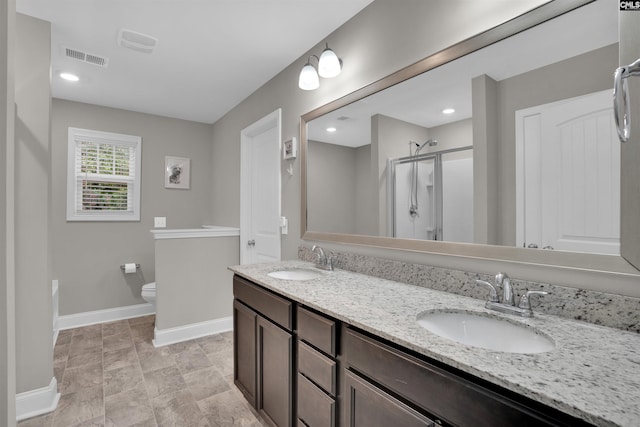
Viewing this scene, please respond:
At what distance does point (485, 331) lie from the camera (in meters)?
1.05

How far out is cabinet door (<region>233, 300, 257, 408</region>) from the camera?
5.65 feet

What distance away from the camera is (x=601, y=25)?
98 cm

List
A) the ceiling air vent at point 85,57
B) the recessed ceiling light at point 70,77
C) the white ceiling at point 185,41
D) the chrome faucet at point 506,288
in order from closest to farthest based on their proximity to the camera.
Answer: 1. the chrome faucet at point 506,288
2. the white ceiling at point 185,41
3. the ceiling air vent at point 85,57
4. the recessed ceiling light at point 70,77

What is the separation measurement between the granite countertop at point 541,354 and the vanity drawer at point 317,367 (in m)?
0.20

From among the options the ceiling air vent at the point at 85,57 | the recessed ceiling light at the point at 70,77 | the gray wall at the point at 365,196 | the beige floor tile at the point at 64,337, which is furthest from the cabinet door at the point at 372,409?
the recessed ceiling light at the point at 70,77

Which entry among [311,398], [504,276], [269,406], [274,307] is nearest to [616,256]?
[504,276]

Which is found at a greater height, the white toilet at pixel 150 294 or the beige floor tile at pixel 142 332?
the white toilet at pixel 150 294

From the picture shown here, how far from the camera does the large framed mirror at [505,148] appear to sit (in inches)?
38.5

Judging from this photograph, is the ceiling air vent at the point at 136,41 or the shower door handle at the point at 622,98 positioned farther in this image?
the ceiling air vent at the point at 136,41

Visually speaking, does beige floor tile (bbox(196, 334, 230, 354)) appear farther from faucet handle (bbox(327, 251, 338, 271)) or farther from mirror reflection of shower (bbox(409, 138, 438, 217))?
mirror reflection of shower (bbox(409, 138, 438, 217))

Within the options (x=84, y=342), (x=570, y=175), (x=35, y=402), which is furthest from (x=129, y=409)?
(x=570, y=175)

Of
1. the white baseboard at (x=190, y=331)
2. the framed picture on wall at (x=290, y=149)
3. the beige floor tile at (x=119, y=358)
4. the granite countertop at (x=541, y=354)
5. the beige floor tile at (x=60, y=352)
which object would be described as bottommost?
the beige floor tile at (x=119, y=358)

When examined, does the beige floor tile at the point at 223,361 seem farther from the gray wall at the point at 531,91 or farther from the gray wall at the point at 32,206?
the gray wall at the point at 531,91

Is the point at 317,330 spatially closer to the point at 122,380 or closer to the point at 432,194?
the point at 432,194
